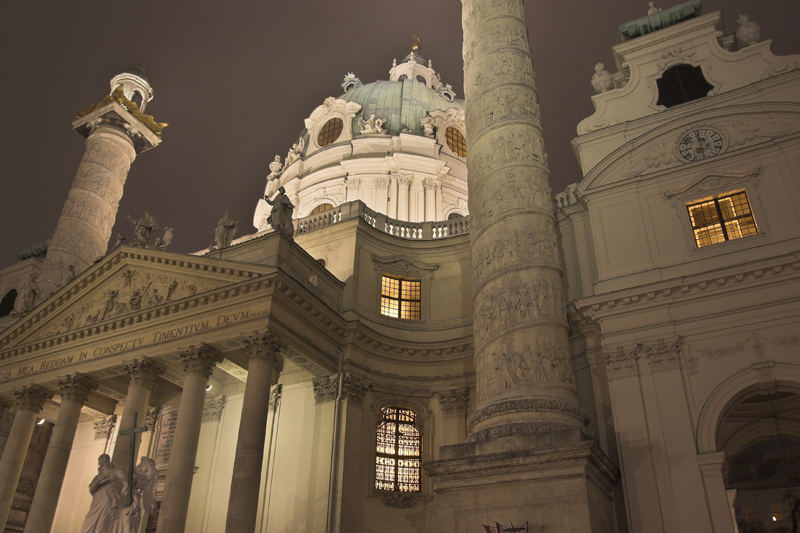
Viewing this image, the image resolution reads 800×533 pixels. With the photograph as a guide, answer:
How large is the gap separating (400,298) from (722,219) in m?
10.8

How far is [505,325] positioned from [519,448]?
105 inches

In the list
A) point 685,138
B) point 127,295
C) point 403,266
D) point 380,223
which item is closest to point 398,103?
point 380,223

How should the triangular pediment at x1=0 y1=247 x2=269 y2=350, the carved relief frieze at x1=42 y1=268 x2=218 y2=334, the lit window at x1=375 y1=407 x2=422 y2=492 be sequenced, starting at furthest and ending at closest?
the lit window at x1=375 y1=407 x2=422 y2=492
the carved relief frieze at x1=42 y1=268 x2=218 y2=334
the triangular pediment at x1=0 y1=247 x2=269 y2=350

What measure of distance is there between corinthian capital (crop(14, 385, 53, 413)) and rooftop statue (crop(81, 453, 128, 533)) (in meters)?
12.2

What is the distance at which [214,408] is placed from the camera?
21688 mm

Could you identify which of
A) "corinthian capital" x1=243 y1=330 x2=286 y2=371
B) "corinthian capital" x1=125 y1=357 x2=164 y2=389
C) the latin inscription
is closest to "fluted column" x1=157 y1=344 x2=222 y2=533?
the latin inscription

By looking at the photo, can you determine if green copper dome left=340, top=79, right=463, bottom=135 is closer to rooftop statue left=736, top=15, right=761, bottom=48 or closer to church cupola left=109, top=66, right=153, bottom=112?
church cupola left=109, top=66, right=153, bottom=112

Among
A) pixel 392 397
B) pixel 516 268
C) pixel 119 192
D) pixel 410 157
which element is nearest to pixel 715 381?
pixel 516 268

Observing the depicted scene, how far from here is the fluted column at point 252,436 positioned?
15.2 m

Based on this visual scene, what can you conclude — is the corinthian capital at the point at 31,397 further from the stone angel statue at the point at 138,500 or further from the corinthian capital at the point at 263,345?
the stone angel statue at the point at 138,500

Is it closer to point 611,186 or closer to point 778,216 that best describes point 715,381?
point 778,216

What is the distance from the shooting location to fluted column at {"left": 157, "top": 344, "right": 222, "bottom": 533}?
1568 cm

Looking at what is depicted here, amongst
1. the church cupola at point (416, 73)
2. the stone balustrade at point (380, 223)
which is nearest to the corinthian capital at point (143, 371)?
the stone balustrade at point (380, 223)

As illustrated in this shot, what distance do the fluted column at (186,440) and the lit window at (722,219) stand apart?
46.1ft
